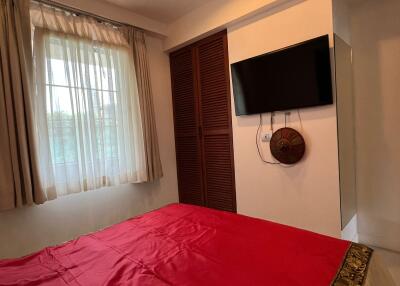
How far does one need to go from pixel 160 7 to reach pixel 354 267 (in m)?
2.81

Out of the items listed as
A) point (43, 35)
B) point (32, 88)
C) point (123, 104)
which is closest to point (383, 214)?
point (123, 104)

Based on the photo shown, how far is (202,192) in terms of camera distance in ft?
9.98

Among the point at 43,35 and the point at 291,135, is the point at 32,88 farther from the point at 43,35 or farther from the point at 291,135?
the point at 291,135

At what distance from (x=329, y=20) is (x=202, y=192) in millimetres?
2190

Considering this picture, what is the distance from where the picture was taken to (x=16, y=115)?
6.15 feet

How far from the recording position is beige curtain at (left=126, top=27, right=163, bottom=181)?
2754 millimetres

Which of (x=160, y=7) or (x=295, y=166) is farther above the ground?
(x=160, y=7)

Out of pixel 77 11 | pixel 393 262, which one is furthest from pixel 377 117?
pixel 77 11

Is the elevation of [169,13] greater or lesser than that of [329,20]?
greater

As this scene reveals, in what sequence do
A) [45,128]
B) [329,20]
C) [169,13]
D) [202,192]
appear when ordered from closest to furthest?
[329,20] < [45,128] < [169,13] < [202,192]

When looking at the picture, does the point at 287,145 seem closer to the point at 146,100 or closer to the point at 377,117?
the point at 377,117

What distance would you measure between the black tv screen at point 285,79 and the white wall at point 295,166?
0.09 metres

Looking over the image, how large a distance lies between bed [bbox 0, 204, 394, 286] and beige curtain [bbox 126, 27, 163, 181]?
1.36 m

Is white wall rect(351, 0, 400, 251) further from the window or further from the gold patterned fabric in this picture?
the window
